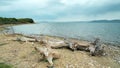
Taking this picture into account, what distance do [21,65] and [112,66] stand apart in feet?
23.1

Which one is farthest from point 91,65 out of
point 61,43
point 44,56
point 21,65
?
point 61,43

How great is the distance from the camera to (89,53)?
1800 cm

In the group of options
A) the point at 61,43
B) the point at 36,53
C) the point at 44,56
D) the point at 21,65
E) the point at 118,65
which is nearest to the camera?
the point at 21,65

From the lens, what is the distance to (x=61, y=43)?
19.2 meters

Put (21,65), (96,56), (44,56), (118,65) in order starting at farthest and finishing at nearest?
(96,56)
(118,65)
(44,56)
(21,65)

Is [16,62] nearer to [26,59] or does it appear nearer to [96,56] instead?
[26,59]

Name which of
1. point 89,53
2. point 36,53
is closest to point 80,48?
point 89,53

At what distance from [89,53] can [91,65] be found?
468 cm

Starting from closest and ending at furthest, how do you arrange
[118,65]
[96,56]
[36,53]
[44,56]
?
[44,56], [118,65], [36,53], [96,56]

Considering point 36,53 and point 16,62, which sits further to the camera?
point 36,53

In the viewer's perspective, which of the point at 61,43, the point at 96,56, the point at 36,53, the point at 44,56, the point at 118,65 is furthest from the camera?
the point at 61,43

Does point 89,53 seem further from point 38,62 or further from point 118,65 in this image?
point 38,62

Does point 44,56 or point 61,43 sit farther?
point 61,43

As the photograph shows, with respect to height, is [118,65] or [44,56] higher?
[44,56]
